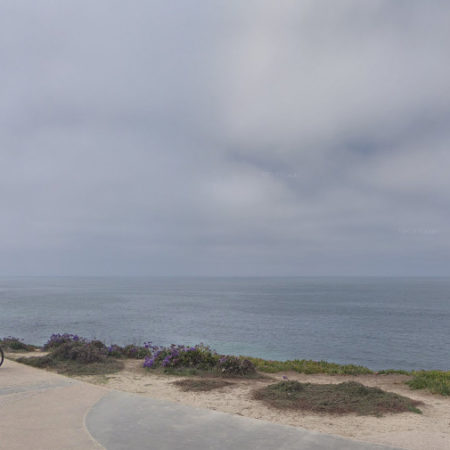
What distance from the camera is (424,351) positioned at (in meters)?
42.3

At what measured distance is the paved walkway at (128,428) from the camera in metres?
5.59

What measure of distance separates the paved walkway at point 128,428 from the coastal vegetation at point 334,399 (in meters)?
2.31

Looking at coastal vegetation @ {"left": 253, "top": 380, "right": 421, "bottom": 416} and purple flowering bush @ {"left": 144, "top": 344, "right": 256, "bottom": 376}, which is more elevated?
coastal vegetation @ {"left": 253, "top": 380, "right": 421, "bottom": 416}

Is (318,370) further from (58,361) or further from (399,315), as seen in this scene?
(399,315)

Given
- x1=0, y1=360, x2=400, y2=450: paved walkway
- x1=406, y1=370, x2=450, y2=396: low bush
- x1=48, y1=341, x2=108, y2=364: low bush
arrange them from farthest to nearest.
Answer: x1=48, y1=341, x2=108, y2=364: low bush < x1=406, y1=370, x2=450, y2=396: low bush < x1=0, y1=360, x2=400, y2=450: paved walkway

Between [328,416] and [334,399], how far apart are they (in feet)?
3.35

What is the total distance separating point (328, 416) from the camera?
791cm

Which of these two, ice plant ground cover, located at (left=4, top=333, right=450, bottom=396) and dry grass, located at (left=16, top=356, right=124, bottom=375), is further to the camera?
ice plant ground cover, located at (left=4, top=333, right=450, bottom=396)

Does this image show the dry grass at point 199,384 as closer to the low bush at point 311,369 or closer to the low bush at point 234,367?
the low bush at point 234,367

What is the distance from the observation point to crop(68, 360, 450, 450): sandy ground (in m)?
6.62

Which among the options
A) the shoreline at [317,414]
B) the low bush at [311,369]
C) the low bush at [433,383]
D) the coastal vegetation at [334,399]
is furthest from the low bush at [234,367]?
the low bush at [433,383]

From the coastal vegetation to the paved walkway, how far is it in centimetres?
231

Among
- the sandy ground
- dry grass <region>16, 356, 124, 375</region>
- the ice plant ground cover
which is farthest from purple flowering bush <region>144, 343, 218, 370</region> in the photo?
dry grass <region>16, 356, 124, 375</region>

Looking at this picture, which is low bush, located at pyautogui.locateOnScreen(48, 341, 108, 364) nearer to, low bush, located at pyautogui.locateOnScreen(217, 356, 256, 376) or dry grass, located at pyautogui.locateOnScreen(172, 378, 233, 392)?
dry grass, located at pyautogui.locateOnScreen(172, 378, 233, 392)
